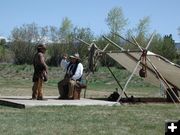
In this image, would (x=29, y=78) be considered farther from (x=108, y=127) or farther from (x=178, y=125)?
(x=178, y=125)

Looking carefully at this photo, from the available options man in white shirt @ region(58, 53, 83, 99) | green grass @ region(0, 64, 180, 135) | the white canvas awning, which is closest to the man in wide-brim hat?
man in white shirt @ region(58, 53, 83, 99)

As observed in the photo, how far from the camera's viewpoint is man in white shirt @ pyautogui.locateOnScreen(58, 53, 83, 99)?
53.0ft

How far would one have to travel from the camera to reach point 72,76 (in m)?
16.2

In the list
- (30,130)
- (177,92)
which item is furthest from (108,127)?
(177,92)

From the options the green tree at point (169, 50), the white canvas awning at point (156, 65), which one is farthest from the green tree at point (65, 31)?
the white canvas awning at point (156, 65)

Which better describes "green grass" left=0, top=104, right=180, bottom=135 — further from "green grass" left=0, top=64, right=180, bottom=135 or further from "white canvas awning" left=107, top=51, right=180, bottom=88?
"white canvas awning" left=107, top=51, right=180, bottom=88

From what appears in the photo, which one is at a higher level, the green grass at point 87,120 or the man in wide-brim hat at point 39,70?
the man in wide-brim hat at point 39,70

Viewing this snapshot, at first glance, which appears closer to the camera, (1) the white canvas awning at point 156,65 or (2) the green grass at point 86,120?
(2) the green grass at point 86,120

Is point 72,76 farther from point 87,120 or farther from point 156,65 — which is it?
point 87,120

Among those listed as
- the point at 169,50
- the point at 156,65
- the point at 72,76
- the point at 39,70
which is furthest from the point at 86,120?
the point at 169,50

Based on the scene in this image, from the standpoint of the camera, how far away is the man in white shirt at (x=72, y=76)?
53.0 feet

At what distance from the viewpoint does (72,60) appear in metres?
16.4

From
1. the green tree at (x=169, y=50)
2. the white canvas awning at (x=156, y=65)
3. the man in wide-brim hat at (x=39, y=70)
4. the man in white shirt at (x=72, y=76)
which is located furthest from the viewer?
the green tree at (x=169, y=50)

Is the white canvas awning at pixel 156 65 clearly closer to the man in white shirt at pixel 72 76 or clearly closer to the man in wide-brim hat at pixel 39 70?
the man in white shirt at pixel 72 76
